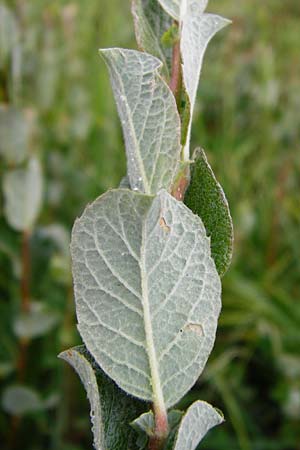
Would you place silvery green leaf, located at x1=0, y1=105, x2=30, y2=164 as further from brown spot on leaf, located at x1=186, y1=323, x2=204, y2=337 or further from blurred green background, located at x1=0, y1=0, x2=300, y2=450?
brown spot on leaf, located at x1=186, y1=323, x2=204, y2=337

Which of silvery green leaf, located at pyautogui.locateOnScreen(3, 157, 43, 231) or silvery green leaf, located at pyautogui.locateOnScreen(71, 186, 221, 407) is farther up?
silvery green leaf, located at pyautogui.locateOnScreen(71, 186, 221, 407)

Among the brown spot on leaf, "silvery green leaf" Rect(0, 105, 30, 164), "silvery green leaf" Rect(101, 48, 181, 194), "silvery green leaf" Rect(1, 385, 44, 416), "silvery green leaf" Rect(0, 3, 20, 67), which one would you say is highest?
"silvery green leaf" Rect(101, 48, 181, 194)

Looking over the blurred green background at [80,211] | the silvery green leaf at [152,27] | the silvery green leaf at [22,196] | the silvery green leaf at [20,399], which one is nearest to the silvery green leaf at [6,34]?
the blurred green background at [80,211]

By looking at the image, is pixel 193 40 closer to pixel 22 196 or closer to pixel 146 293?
pixel 146 293

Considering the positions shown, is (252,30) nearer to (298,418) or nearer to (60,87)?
(60,87)

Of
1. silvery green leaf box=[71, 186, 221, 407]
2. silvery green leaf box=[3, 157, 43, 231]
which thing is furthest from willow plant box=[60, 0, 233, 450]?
silvery green leaf box=[3, 157, 43, 231]

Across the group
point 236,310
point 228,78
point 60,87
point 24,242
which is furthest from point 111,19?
point 24,242

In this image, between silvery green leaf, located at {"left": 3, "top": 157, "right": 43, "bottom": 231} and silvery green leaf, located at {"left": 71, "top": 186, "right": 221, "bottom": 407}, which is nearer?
silvery green leaf, located at {"left": 71, "top": 186, "right": 221, "bottom": 407}

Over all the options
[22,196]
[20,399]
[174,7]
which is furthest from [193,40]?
[20,399]
